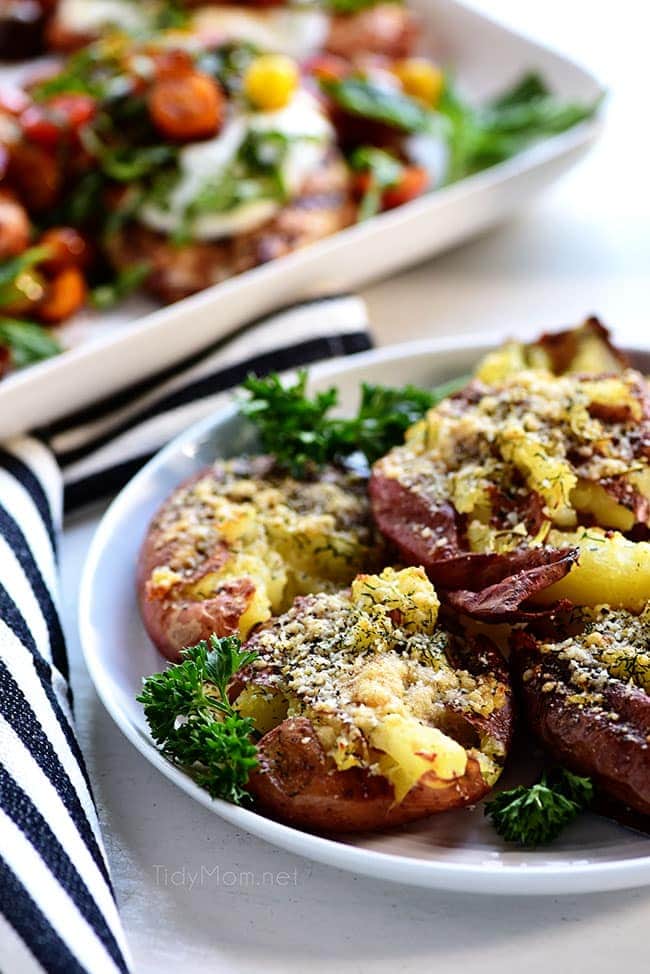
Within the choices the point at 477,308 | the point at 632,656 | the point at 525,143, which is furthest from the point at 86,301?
the point at 632,656

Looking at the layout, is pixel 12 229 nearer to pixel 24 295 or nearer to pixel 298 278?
pixel 24 295

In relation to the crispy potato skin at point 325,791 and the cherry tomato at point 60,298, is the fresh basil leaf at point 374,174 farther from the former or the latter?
the crispy potato skin at point 325,791

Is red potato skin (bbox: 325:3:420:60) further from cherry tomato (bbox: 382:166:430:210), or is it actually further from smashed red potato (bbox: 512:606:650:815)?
smashed red potato (bbox: 512:606:650:815)

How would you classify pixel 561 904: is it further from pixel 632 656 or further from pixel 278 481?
pixel 278 481

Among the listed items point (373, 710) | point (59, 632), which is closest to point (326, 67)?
point (59, 632)

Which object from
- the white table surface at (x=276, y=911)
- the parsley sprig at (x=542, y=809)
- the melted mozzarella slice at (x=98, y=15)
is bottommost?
the white table surface at (x=276, y=911)

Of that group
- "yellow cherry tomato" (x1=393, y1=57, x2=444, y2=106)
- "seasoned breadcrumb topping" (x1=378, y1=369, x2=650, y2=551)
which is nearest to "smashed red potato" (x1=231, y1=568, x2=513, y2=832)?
"seasoned breadcrumb topping" (x1=378, y1=369, x2=650, y2=551)

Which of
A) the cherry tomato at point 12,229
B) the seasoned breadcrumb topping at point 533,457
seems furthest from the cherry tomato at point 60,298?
the seasoned breadcrumb topping at point 533,457

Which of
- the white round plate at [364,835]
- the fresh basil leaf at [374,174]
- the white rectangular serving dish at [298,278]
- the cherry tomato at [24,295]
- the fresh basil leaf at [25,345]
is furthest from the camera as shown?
the fresh basil leaf at [374,174]
